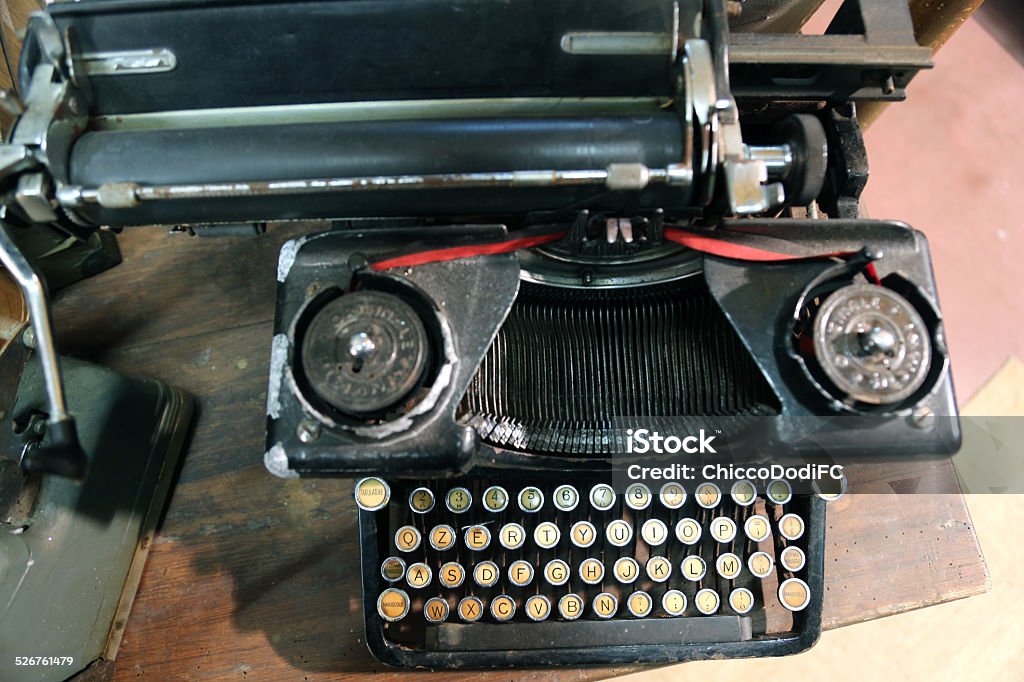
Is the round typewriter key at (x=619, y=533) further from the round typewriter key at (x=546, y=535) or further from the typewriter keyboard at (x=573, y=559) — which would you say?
the round typewriter key at (x=546, y=535)

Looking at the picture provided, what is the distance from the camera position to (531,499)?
59.0 inches

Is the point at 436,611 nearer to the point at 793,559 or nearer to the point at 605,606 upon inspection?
the point at 605,606

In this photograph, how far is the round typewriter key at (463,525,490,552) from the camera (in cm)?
148

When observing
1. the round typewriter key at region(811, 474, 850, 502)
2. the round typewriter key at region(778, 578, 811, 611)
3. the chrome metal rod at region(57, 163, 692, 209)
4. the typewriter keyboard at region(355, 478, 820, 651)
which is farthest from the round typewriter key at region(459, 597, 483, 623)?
the chrome metal rod at region(57, 163, 692, 209)

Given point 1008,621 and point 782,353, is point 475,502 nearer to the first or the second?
Answer: point 782,353

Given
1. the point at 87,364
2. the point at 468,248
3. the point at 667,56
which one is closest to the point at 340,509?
the point at 87,364

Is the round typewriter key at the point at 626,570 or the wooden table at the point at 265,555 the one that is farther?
the wooden table at the point at 265,555

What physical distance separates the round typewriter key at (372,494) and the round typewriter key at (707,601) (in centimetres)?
65

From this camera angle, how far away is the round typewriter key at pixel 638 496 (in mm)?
1472

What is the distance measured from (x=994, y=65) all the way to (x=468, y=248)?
99.6 inches

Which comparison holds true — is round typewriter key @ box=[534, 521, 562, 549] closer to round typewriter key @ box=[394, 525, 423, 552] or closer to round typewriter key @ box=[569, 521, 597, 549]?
round typewriter key @ box=[569, 521, 597, 549]

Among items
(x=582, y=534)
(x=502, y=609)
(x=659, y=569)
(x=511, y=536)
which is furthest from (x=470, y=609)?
(x=659, y=569)

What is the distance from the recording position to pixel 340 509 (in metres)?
1.72

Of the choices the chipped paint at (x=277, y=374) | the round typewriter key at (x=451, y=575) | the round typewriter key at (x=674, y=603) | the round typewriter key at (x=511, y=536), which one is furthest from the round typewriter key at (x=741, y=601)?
the chipped paint at (x=277, y=374)
